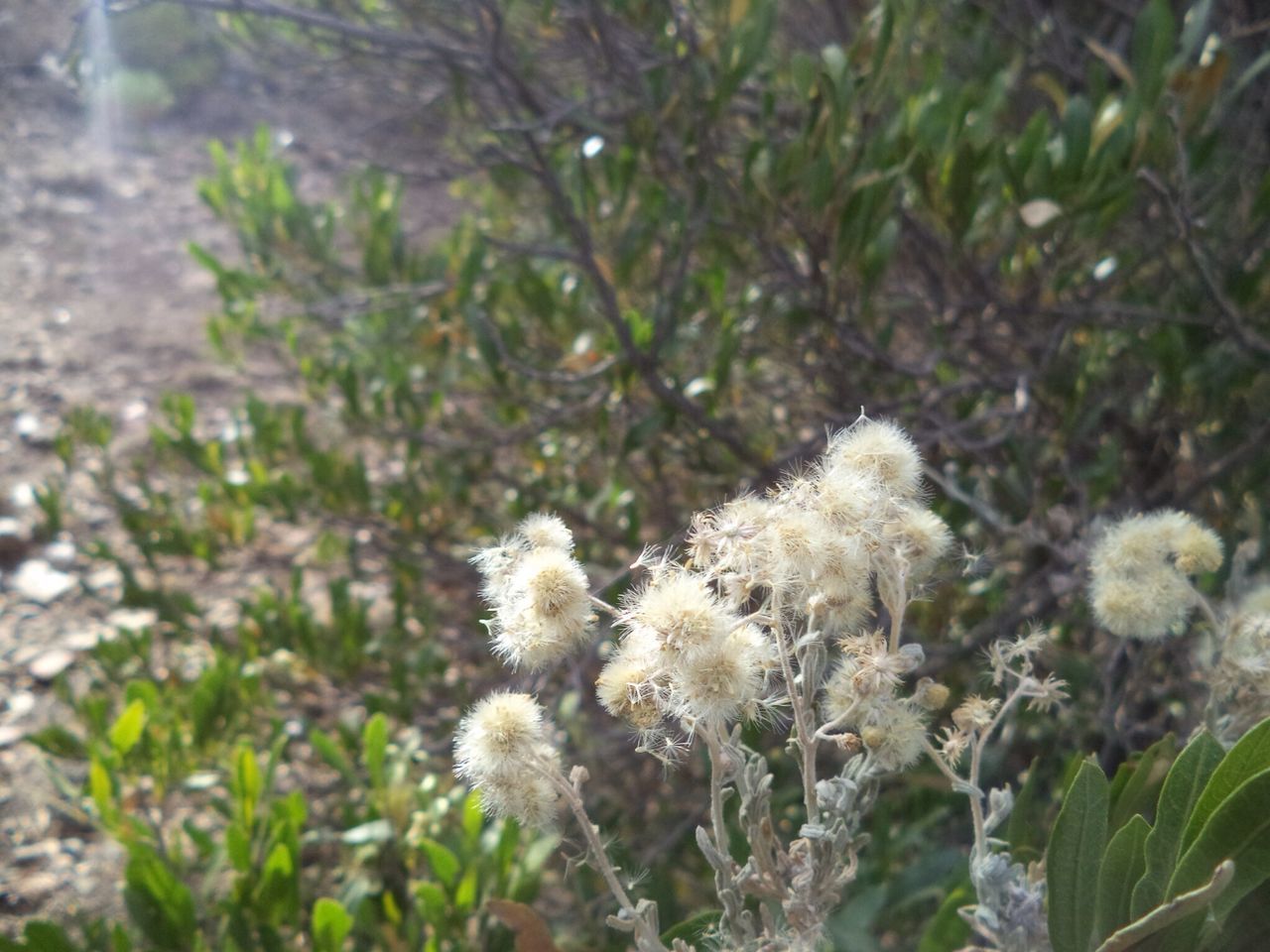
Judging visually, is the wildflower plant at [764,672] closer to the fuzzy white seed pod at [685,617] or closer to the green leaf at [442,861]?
the fuzzy white seed pod at [685,617]

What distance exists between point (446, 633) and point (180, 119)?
556cm

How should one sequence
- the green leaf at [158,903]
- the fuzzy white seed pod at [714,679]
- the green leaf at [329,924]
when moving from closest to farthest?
the fuzzy white seed pod at [714,679] < the green leaf at [329,924] < the green leaf at [158,903]

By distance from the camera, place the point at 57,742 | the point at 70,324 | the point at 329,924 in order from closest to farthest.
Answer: the point at 329,924, the point at 57,742, the point at 70,324

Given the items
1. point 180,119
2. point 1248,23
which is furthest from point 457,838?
point 180,119

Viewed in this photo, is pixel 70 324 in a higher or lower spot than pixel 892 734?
lower

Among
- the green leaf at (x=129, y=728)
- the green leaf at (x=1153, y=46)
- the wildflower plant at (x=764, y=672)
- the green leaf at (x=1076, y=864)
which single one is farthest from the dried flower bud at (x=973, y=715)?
the green leaf at (x=129, y=728)

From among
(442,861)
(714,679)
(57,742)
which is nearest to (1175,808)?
(714,679)

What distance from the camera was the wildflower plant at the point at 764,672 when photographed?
31.9 inches

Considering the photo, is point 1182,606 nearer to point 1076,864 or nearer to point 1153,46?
point 1076,864

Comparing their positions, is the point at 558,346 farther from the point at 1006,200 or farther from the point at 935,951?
the point at 935,951

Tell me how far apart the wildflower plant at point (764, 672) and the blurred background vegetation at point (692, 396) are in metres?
0.25

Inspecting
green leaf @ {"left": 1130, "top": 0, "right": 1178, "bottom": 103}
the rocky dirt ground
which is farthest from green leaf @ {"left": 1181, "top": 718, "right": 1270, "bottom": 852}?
the rocky dirt ground

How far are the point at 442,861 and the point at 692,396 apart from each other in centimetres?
106

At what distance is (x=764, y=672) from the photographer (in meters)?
0.89
